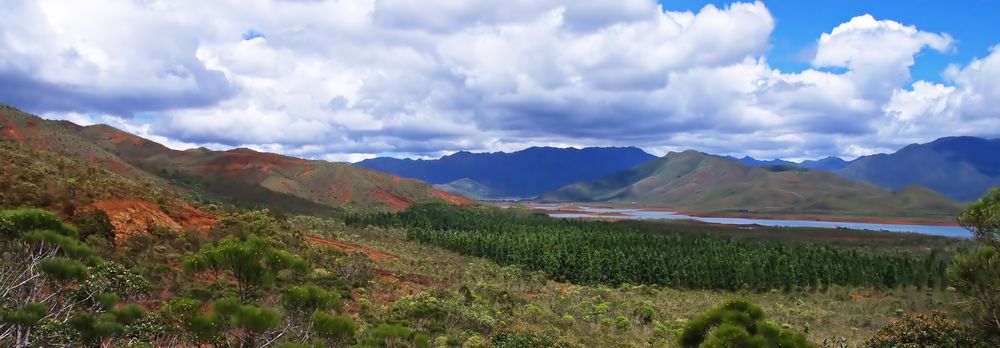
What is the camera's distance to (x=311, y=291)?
1220 cm

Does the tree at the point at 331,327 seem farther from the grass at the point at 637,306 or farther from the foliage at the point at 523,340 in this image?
the grass at the point at 637,306

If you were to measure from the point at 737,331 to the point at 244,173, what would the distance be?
557 ft

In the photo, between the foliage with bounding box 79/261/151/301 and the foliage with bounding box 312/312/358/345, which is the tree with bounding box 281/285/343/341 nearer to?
the foliage with bounding box 312/312/358/345

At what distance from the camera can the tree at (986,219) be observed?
1602 centimetres

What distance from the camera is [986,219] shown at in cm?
1622

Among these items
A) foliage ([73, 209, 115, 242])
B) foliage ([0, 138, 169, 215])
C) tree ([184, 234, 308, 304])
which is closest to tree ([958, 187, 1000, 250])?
tree ([184, 234, 308, 304])

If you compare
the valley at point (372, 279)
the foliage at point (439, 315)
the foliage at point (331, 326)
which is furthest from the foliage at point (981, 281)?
the foliage at point (439, 315)

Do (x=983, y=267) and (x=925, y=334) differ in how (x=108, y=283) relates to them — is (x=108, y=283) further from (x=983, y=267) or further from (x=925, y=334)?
(x=925, y=334)

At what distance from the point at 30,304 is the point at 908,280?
7507cm

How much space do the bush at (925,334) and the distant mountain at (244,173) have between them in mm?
120901

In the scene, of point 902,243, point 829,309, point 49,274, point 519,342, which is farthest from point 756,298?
point 902,243

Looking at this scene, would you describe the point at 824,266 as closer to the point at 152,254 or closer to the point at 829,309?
the point at 829,309

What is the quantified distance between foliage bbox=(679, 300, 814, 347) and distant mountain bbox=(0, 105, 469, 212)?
393ft

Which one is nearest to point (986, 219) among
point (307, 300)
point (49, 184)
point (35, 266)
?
point (307, 300)
